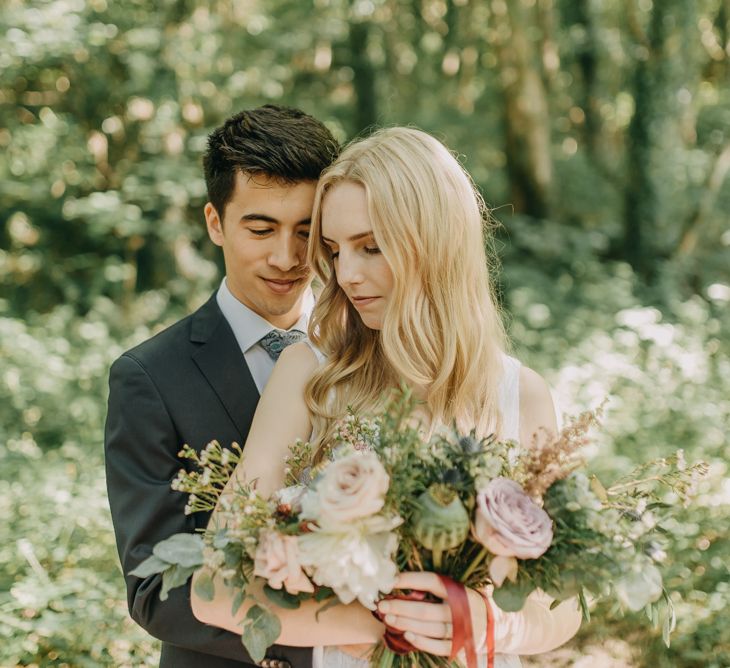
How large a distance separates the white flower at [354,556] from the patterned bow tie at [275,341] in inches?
46.8

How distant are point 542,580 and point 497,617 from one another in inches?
11.3

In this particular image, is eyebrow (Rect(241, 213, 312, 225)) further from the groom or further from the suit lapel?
the suit lapel

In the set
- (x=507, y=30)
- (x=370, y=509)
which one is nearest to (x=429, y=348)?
(x=370, y=509)

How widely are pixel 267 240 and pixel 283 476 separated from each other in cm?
87

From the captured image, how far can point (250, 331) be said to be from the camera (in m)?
2.66

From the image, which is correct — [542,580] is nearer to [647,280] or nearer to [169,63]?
[169,63]

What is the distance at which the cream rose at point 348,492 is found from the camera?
149 cm

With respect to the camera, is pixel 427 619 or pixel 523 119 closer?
pixel 427 619

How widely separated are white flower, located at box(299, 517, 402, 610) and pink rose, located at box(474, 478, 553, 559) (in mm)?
184

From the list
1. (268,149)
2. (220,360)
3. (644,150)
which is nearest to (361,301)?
(220,360)

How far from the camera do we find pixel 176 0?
8.44 m

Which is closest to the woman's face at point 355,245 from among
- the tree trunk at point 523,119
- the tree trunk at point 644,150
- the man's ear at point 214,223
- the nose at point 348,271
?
the nose at point 348,271

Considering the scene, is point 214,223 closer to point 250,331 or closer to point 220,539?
point 250,331

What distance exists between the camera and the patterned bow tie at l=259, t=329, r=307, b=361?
2.70m
